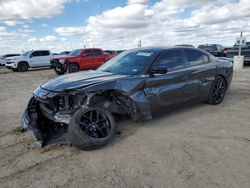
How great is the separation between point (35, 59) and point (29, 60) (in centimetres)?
48

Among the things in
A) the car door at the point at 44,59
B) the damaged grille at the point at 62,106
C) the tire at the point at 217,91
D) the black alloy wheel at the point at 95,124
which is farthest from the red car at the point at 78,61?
the black alloy wheel at the point at 95,124

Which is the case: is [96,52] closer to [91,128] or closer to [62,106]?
[62,106]

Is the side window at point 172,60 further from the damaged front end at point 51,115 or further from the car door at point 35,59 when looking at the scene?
the car door at point 35,59

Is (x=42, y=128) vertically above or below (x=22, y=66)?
below

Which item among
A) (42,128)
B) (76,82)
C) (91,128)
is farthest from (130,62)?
(42,128)

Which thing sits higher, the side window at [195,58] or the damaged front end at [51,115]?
the side window at [195,58]

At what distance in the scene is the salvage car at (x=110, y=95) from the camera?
407cm

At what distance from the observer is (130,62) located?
17.0ft

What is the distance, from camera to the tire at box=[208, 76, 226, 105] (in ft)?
20.5

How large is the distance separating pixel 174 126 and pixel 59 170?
7.89 feet

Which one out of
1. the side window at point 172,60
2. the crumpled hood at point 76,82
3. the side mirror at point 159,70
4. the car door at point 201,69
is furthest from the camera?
the car door at point 201,69

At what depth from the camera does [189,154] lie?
368 cm

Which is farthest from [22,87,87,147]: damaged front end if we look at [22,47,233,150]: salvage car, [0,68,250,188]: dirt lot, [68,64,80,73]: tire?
[68,64,80,73]: tire

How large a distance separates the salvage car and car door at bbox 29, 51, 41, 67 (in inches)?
658
